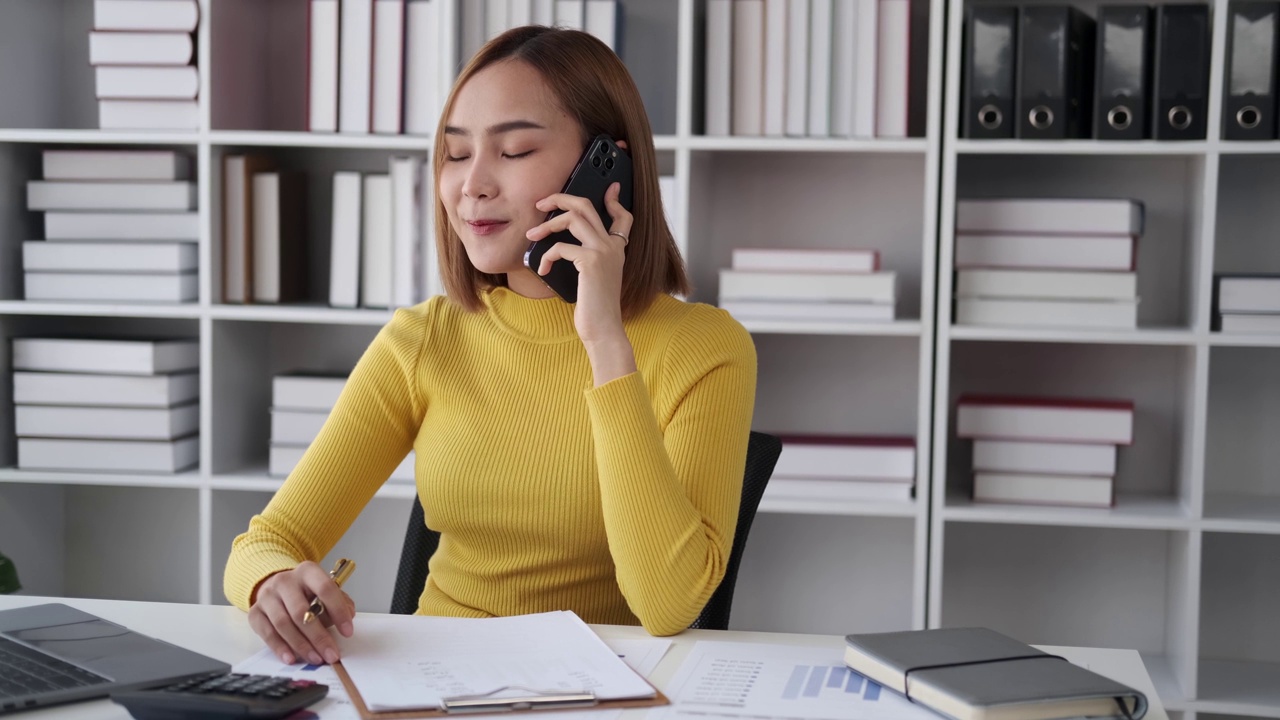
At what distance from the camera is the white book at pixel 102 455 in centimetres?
259

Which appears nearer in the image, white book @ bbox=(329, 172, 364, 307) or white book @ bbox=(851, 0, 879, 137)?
white book @ bbox=(851, 0, 879, 137)

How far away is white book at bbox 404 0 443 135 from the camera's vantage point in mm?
2508

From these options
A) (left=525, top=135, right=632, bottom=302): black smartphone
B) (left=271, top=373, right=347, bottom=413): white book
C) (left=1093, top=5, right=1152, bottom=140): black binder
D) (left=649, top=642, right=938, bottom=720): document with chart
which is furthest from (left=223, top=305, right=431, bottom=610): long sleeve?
(left=1093, top=5, right=1152, bottom=140): black binder

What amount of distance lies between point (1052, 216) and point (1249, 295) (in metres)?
0.39

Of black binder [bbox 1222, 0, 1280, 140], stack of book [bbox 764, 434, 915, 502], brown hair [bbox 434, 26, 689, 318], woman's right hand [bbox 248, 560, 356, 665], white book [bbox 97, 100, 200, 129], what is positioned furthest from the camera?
white book [bbox 97, 100, 200, 129]

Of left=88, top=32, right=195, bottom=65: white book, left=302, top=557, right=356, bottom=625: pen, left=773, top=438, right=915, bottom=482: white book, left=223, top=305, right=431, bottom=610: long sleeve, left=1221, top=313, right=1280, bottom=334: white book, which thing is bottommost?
left=773, top=438, right=915, bottom=482: white book

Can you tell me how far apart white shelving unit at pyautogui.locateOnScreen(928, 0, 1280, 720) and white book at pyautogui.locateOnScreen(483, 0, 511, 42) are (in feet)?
2.83

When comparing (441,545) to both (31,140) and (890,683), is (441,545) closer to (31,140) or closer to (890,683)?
(890,683)

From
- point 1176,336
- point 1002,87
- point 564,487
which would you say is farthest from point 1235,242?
point 564,487

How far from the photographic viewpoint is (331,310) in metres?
2.56

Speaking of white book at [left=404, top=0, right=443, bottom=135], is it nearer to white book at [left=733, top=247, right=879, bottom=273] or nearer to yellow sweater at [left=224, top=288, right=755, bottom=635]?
white book at [left=733, top=247, right=879, bottom=273]

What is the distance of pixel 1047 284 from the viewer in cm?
237

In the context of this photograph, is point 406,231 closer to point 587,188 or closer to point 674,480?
point 587,188

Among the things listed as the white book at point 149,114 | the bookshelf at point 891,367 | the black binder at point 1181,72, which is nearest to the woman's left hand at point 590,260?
the bookshelf at point 891,367
